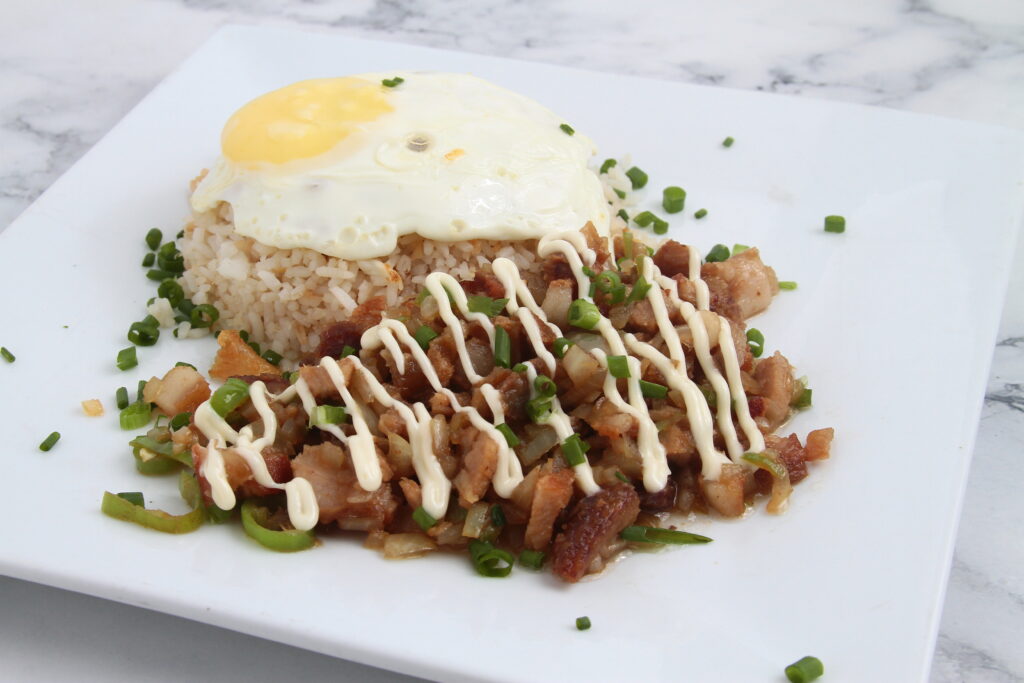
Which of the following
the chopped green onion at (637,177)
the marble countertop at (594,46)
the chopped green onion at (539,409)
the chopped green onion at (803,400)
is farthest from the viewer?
the marble countertop at (594,46)

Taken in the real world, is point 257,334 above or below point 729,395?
below

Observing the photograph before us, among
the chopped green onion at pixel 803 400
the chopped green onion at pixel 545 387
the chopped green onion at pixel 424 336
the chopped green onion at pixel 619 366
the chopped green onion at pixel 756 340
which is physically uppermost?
the chopped green onion at pixel 619 366

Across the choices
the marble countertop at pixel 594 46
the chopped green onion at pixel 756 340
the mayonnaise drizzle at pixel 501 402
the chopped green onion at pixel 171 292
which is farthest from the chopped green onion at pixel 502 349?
the marble countertop at pixel 594 46

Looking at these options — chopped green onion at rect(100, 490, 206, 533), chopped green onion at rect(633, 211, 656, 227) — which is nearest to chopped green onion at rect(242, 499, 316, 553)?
chopped green onion at rect(100, 490, 206, 533)

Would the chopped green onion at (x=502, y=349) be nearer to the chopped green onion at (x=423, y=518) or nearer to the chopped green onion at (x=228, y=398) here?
the chopped green onion at (x=423, y=518)

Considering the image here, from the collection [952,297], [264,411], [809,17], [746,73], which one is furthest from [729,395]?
[809,17]

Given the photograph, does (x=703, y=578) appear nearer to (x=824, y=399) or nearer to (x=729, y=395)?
(x=729, y=395)

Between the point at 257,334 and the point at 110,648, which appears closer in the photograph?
the point at 110,648
